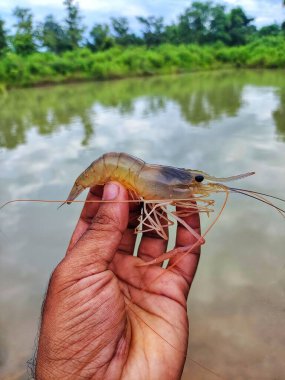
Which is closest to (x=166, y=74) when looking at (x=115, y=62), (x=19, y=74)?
(x=115, y=62)

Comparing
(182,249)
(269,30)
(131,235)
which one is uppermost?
(182,249)

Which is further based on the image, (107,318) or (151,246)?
(151,246)

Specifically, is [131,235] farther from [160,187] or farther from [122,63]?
[122,63]

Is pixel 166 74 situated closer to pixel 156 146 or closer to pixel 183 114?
pixel 183 114

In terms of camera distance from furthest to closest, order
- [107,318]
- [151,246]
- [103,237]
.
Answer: [151,246]
[103,237]
[107,318]

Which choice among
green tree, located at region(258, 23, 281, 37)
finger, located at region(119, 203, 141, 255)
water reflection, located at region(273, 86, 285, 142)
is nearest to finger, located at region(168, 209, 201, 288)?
finger, located at region(119, 203, 141, 255)

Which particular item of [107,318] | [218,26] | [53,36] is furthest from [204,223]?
[218,26]

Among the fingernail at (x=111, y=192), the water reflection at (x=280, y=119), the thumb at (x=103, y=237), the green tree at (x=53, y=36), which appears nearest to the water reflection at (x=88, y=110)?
the water reflection at (x=280, y=119)
